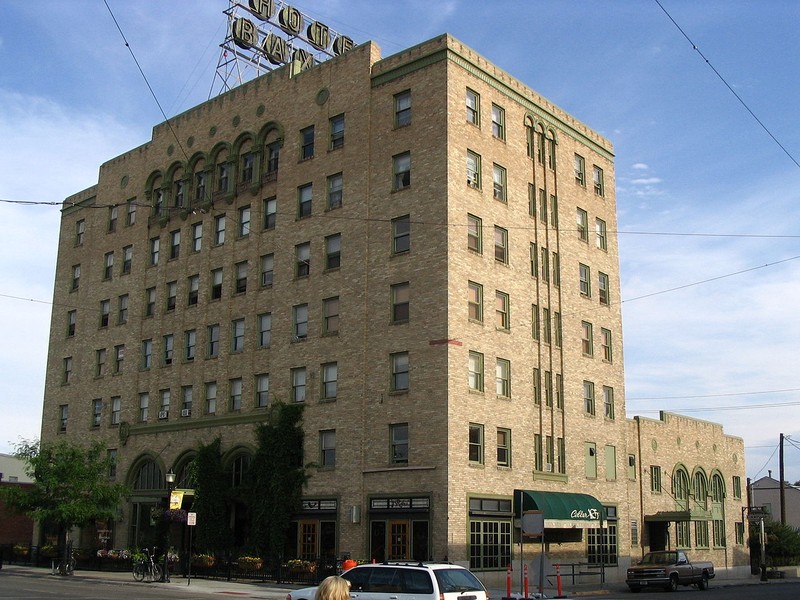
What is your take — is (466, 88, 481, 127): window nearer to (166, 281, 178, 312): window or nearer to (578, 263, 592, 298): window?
(578, 263, 592, 298): window

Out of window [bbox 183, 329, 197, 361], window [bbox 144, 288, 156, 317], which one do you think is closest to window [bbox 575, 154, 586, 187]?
window [bbox 183, 329, 197, 361]

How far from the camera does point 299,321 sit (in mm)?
46250

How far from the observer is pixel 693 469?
57.6 meters

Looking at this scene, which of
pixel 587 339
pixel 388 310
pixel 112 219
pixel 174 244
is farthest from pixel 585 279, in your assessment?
pixel 112 219

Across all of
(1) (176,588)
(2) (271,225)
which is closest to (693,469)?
(2) (271,225)

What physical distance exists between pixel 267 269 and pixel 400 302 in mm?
9918

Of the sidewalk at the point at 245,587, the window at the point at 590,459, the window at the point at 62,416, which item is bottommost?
the sidewalk at the point at 245,587

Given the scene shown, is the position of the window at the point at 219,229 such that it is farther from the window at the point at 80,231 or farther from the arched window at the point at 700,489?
the arched window at the point at 700,489

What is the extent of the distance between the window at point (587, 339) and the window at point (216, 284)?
1982 cm

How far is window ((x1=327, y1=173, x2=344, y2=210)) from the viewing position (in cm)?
4591

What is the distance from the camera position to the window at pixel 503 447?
1652 inches

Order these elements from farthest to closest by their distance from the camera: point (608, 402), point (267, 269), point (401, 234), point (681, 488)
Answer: point (681, 488) → point (608, 402) → point (267, 269) → point (401, 234)

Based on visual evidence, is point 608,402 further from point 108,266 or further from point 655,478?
point 108,266

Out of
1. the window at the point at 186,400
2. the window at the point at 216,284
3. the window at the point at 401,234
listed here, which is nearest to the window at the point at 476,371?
the window at the point at 401,234
